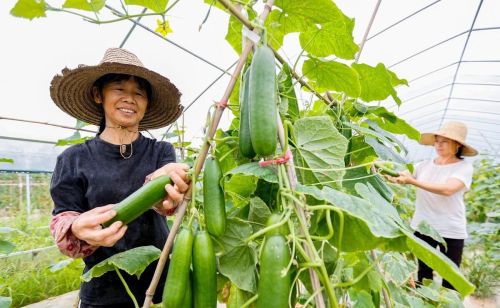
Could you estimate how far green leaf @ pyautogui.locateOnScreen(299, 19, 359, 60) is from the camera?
2.88 ft

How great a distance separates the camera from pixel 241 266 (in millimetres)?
743

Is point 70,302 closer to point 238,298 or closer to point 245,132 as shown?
point 238,298

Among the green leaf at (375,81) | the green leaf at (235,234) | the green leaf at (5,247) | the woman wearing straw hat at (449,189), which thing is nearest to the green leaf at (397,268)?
the green leaf at (375,81)

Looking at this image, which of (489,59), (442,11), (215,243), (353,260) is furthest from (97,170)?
(489,59)

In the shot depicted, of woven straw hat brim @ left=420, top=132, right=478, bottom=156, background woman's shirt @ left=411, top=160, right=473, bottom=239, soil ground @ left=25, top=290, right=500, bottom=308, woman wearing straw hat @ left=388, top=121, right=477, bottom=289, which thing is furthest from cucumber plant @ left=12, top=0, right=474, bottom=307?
soil ground @ left=25, top=290, right=500, bottom=308

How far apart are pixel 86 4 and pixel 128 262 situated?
0.62 meters

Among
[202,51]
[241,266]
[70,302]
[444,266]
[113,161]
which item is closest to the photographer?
[444,266]

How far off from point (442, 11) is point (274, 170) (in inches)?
189

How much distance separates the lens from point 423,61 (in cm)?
573

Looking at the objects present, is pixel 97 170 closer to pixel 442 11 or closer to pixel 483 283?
pixel 483 283

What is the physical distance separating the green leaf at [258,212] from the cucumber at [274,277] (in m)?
0.25

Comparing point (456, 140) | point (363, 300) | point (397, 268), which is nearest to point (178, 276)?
point (363, 300)

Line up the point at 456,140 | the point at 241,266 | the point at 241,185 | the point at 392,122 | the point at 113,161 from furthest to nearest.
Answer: the point at 456,140
the point at 113,161
the point at 392,122
the point at 241,185
the point at 241,266

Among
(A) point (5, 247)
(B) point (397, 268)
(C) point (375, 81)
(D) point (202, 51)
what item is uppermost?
(D) point (202, 51)
